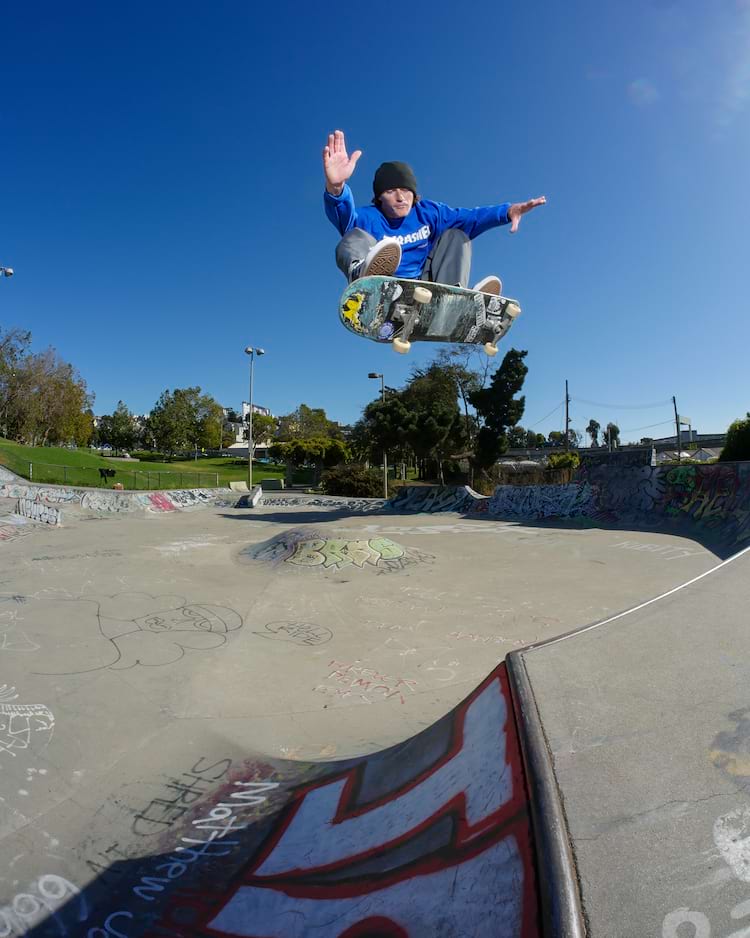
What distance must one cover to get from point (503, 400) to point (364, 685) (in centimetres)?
2744

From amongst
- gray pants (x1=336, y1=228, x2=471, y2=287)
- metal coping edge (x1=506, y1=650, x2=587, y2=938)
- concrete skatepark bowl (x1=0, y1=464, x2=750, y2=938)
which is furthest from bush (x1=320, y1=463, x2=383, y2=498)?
metal coping edge (x1=506, y1=650, x2=587, y2=938)

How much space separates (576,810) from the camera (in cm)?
164

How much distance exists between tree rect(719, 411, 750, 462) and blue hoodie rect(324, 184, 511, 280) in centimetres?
1509

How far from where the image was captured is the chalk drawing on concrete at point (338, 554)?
1182cm

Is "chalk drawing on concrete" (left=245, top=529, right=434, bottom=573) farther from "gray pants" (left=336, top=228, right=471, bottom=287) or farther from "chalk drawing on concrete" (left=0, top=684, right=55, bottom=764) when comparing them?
"chalk drawing on concrete" (left=0, top=684, right=55, bottom=764)

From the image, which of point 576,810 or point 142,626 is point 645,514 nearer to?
point 142,626

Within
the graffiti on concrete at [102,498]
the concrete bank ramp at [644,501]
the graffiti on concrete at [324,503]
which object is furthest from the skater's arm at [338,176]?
the graffiti on concrete at [324,503]

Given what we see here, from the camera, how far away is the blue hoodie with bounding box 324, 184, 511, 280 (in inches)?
273

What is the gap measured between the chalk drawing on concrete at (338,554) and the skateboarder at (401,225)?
671 cm

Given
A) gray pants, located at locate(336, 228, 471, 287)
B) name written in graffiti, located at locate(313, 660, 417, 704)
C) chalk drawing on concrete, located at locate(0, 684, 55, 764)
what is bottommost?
name written in graffiti, located at locate(313, 660, 417, 704)

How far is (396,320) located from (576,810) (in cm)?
664

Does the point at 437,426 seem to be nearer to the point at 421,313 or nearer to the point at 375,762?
the point at 421,313

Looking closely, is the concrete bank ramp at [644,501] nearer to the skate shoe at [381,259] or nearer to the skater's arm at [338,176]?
the skate shoe at [381,259]

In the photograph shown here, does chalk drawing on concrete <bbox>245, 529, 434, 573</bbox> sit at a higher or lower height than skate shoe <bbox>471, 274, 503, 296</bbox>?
lower
